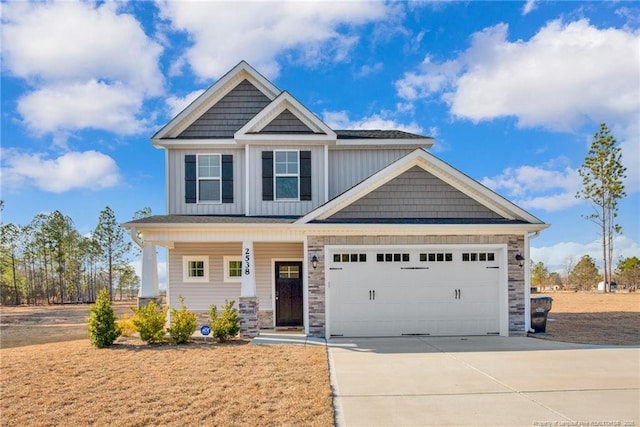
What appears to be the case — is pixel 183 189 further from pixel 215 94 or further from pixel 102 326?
pixel 102 326

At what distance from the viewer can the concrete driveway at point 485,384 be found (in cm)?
577

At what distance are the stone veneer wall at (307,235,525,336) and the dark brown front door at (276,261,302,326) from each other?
232 centimetres

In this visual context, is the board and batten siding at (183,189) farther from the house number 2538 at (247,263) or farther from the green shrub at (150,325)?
the green shrub at (150,325)

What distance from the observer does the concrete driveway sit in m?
5.77

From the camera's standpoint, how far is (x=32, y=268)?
3750cm

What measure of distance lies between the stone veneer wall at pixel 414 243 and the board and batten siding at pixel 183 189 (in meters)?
3.51

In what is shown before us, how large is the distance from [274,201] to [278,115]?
2.68 meters

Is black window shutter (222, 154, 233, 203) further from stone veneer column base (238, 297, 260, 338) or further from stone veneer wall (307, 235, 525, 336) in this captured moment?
stone veneer column base (238, 297, 260, 338)

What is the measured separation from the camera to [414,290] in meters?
12.2

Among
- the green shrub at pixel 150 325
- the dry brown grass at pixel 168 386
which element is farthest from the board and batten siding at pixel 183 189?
the dry brown grass at pixel 168 386

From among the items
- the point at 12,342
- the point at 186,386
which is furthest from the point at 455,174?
the point at 12,342

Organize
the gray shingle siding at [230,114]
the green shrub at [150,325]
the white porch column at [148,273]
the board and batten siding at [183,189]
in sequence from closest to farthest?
the green shrub at [150,325]
the white porch column at [148,273]
the board and batten siding at [183,189]
the gray shingle siding at [230,114]

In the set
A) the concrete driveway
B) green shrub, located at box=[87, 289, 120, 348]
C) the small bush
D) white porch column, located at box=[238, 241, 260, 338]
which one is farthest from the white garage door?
green shrub, located at box=[87, 289, 120, 348]

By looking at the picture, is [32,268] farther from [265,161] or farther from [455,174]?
[455,174]
